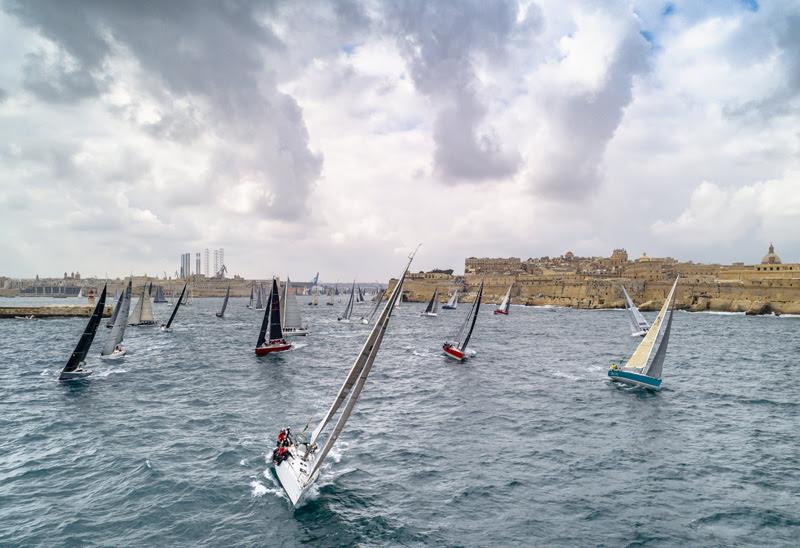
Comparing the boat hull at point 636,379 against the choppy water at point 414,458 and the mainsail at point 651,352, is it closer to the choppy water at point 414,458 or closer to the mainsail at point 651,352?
the mainsail at point 651,352

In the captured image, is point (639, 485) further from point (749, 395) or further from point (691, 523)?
point (749, 395)

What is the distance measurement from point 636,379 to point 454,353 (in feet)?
56.2

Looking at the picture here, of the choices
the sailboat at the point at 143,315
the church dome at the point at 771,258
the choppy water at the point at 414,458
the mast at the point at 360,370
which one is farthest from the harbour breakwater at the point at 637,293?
the mast at the point at 360,370

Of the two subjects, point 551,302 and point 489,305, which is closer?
point 551,302

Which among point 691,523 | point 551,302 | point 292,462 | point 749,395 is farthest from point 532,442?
point 551,302

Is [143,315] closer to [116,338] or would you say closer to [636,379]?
[116,338]

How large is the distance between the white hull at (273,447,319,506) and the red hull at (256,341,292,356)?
100ft

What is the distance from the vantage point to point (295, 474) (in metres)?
16.8

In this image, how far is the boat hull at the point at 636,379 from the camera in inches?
1303

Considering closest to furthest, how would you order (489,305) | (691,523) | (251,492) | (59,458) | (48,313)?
(691,523), (251,492), (59,458), (48,313), (489,305)

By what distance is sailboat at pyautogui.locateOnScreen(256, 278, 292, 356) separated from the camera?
158 ft

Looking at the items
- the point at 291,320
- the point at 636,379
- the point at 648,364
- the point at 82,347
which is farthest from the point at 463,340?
the point at 82,347

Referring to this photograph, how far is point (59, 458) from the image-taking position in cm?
2070

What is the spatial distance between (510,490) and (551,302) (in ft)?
483
